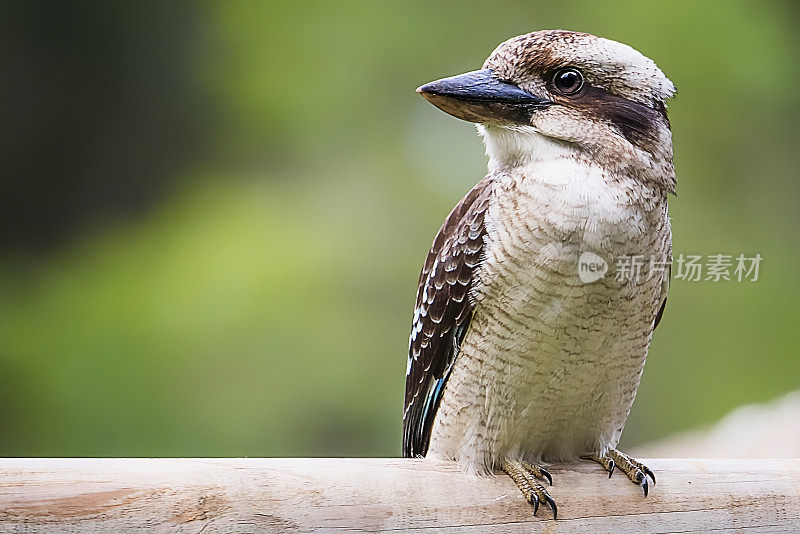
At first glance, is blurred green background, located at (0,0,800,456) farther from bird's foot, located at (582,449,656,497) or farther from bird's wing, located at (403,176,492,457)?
bird's foot, located at (582,449,656,497)

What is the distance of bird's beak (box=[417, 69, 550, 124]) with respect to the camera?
1.34 metres

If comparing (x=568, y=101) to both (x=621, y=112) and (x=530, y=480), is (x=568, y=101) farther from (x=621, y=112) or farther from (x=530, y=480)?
(x=530, y=480)

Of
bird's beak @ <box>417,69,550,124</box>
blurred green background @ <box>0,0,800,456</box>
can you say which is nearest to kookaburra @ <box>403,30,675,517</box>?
bird's beak @ <box>417,69,550,124</box>

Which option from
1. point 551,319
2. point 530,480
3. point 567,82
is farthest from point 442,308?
point 567,82

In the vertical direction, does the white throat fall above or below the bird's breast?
above

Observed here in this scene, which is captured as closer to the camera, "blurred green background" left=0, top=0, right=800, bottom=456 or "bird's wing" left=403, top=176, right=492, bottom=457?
"bird's wing" left=403, top=176, right=492, bottom=457

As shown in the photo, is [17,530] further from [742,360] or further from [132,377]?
[742,360]

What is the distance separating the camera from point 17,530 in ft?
3.40

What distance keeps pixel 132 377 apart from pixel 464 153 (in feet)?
4.15

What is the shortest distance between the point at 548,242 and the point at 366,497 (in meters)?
0.46

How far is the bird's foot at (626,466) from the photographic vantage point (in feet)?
4.55

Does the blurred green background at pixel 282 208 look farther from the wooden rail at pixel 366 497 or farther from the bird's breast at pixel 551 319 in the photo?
the wooden rail at pixel 366 497

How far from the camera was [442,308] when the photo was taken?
144 centimetres

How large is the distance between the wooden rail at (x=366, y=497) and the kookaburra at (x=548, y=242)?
0.05 meters
